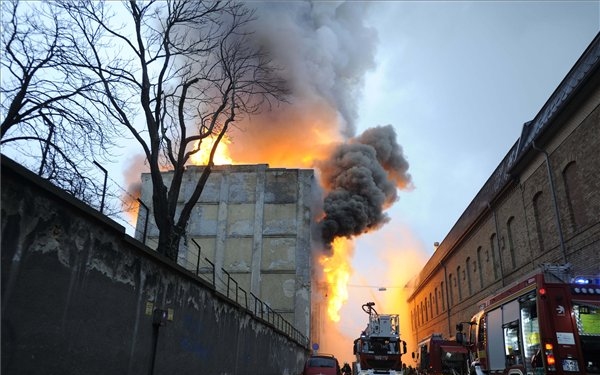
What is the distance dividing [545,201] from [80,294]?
59.0 feet

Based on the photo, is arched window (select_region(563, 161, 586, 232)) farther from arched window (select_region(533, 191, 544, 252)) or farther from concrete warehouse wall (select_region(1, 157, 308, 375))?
concrete warehouse wall (select_region(1, 157, 308, 375))

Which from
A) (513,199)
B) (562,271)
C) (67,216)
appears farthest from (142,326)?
(513,199)

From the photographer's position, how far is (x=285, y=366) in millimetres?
22203

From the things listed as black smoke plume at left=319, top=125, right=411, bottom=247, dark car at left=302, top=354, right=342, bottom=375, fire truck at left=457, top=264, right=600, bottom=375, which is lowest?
dark car at left=302, top=354, right=342, bottom=375

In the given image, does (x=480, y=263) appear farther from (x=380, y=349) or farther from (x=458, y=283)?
(x=380, y=349)

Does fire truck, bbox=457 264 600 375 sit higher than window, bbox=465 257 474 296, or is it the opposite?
window, bbox=465 257 474 296

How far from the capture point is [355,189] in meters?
30.5

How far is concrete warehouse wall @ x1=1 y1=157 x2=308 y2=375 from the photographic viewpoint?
4.96 metres

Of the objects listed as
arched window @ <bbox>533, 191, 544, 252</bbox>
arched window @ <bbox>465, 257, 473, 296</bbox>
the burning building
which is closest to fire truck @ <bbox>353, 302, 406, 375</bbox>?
the burning building

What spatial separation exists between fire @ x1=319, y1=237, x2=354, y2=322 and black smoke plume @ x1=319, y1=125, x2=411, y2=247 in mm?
2000

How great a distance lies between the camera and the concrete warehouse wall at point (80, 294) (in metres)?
4.96

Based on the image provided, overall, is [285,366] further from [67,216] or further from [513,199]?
[67,216]

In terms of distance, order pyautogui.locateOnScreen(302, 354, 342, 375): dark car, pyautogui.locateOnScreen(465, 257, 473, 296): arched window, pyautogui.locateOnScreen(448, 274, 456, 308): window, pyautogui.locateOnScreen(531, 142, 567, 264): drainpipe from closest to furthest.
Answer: pyautogui.locateOnScreen(531, 142, 567, 264): drainpipe, pyautogui.locateOnScreen(302, 354, 342, 375): dark car, pyautogui.locateOnScreen(465, 257, 473, 296): arched window, pyautogui.locateOnScreen(448, 274, 456, 308): window

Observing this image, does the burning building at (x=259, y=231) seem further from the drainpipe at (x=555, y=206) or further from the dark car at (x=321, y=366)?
the drainpipe at (x=555, y=206)
